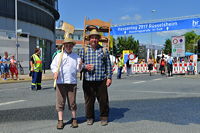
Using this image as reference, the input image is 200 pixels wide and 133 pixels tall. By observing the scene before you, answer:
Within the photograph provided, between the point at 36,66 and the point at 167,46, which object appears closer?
the point at 36,66

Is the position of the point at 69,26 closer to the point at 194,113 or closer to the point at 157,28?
the point at 194,113

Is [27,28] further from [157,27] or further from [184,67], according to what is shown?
[184,67]

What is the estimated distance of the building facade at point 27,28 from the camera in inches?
992

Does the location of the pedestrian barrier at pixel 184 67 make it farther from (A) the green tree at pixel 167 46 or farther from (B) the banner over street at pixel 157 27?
(A) the green tree at pixel 167 46

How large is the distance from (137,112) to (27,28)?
30.8 m

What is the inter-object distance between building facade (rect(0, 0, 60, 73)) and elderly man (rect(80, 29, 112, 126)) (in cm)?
1890

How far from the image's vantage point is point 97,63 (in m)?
4.65

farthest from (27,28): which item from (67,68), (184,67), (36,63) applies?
(67,68)

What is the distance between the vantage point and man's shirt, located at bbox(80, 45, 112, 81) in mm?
4629

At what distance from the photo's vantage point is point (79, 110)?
19.5ft

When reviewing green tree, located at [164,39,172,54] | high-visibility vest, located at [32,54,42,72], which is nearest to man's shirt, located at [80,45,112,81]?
high-visibility vest, located at [32,54,42,72]

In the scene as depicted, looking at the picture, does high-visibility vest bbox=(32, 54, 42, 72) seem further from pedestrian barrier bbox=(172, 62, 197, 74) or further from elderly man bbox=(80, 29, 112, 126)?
pedestrian barrier bbox=(172, 62, 197, 74)

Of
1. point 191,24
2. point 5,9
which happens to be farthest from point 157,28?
point 5,9

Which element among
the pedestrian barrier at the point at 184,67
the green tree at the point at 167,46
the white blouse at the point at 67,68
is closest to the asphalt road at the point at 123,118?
the white blouse at the point at 67,68
